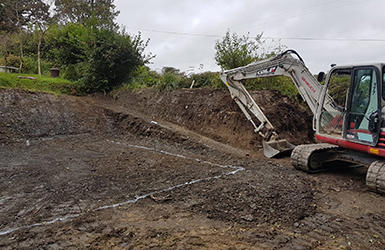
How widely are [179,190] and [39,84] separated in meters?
12.0

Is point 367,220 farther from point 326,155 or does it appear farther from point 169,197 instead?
point 169,197

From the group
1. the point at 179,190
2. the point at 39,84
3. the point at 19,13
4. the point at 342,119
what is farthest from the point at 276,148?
the point at 19,13

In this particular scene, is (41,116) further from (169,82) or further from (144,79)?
(144,79)

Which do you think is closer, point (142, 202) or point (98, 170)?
point (142, 202)

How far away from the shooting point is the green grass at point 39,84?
12.7 metres

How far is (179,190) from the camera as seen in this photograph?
4965 millimetres

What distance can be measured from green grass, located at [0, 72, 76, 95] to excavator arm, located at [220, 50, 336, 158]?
938 centimetres

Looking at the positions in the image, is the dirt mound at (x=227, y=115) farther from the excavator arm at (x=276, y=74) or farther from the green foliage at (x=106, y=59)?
the green foliage at (x=106, y=59)

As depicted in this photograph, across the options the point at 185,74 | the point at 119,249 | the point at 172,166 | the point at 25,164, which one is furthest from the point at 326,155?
the point at 185,74

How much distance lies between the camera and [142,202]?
4.46m

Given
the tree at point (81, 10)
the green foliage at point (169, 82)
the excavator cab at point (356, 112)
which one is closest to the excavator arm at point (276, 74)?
the excavator cab at point (356, 112)

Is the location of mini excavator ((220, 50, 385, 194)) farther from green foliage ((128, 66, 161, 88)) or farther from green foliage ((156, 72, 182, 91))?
green foliage ((128, 66, 161, 88))

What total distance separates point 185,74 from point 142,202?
10.7m

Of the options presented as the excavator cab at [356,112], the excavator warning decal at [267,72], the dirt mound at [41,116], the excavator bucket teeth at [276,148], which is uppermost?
the excavator warning decal at [267,72]
